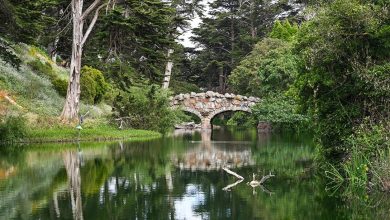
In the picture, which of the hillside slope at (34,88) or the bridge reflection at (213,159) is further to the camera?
the hillside slope at (34,88)

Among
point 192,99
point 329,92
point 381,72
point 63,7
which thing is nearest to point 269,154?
point 329,92

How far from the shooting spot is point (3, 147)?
71.1 feet

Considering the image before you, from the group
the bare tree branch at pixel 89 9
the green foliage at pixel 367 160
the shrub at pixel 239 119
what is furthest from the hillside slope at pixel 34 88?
the shrub at pixel 239 119

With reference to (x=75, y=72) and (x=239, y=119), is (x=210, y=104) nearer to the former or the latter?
(x=239, y=119)

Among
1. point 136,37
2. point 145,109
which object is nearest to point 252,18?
point 145,109

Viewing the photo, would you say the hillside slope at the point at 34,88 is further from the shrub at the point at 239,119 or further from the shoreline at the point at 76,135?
the shrub at the point at 239,119

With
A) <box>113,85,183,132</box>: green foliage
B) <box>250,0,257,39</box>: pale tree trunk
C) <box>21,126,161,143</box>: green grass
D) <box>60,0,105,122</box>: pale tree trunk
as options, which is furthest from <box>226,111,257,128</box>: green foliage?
<box>60,0,105,122</box>: pale tree trunk

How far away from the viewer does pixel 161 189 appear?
1230 cm

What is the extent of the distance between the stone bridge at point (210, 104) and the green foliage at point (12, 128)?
74.3 ft

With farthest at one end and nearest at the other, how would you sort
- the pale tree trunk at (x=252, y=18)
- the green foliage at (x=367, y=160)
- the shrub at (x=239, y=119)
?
the pale tree trunk at (x=252, y=18) → the shrub at (x=239, y=119) → the green foliage at (x=367, y=160)

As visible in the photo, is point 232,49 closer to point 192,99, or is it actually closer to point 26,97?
point 192,99

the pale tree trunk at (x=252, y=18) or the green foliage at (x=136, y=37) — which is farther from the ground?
the pale tree trunk at (x=252, y=18)

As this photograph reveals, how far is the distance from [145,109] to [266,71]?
11836mm

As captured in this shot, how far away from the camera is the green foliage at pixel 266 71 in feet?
134
